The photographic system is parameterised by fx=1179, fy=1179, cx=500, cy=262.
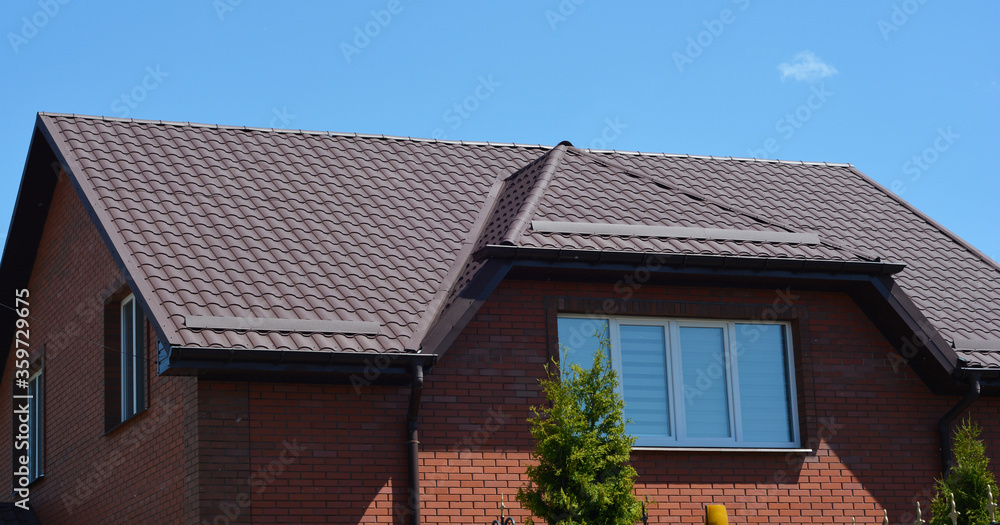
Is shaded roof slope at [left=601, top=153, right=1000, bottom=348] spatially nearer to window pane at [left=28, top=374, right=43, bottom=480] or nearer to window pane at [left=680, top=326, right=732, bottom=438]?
window pane at [left=680, top=326, right=732, bottom=438]

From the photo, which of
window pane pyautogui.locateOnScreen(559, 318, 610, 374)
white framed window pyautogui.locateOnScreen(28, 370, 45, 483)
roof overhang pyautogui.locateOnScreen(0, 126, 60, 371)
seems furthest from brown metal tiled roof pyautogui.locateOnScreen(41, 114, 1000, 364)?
white framed window pyautogui.locateOnScreen(28, 370, 45, 483)

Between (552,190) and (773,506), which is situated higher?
(552,190)

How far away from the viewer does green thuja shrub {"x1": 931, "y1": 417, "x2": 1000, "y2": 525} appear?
11.4 metres

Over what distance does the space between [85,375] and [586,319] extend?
592 cm

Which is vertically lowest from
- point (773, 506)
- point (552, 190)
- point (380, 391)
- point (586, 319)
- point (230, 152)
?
point (773, 506)

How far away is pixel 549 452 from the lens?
10219 millimetres

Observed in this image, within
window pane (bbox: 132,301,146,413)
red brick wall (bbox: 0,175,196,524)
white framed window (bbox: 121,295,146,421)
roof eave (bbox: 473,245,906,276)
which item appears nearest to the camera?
red brick wall (bbox: 0,175,196,524)

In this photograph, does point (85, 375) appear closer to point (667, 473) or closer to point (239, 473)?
point (239, 473)

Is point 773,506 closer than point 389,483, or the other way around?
point 389,483

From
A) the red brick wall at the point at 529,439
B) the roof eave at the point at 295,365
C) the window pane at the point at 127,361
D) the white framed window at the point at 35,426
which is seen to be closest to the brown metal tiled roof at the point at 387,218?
the roof eave at the point at 295,365

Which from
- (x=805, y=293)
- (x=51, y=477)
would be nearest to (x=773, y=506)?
(x=805, y=293)

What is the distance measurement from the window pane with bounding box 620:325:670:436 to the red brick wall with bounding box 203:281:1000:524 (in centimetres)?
30

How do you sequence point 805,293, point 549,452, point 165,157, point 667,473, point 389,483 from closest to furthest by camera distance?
1. point 549,452
2. point 389,483
3. point 667,473
4. point 805,293
5. point 165,157

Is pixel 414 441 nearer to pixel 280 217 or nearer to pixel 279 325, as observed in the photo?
pixel 279 325
